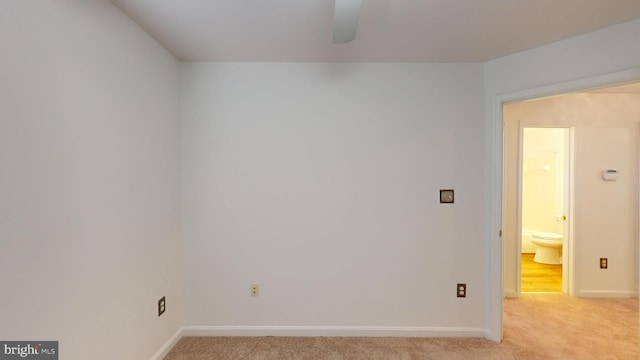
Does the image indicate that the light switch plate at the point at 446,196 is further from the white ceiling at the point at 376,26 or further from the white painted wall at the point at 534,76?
the white ceiling at the point at 376,26

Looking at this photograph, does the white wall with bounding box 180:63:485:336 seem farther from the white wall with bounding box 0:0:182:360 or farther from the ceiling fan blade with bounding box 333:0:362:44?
the ceiling fan blade with bounding box 333:0:362:44

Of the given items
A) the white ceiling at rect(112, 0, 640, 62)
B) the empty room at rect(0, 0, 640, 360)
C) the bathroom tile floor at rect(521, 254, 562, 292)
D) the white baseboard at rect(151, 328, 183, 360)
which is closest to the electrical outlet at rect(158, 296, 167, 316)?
the empty room at rect(0, 0, 640, 360)

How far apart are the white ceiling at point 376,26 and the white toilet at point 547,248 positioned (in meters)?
3.51

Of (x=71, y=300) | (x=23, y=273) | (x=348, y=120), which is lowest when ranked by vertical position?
(x=71, y=300)

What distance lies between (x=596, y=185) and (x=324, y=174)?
335cm

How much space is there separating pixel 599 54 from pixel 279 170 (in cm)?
245

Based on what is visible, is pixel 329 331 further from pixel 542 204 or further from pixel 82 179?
pixel 542 204

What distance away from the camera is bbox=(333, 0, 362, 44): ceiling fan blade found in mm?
1362

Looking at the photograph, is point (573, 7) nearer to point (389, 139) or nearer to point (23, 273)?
point (389, 139)

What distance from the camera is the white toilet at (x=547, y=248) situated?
448 cm

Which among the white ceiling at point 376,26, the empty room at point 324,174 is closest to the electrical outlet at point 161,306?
the empty room at point 324,174

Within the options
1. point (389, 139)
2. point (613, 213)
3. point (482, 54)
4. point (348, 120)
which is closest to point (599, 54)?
point (482, 54)

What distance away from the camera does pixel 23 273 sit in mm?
1206

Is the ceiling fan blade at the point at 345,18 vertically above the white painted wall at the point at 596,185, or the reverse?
the ceiling fan blade at the point at 345,18
